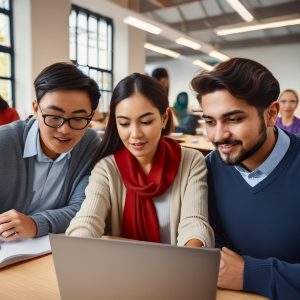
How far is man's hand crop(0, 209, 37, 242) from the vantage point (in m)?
1.05

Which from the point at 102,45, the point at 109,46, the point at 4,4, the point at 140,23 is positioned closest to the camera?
the point at 4,4

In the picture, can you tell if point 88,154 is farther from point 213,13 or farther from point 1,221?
point 213,13

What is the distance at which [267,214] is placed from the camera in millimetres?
1051

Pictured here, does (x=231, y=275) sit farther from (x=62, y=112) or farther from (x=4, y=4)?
(x=4, y=4)

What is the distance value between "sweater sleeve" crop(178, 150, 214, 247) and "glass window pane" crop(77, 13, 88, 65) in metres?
6.00

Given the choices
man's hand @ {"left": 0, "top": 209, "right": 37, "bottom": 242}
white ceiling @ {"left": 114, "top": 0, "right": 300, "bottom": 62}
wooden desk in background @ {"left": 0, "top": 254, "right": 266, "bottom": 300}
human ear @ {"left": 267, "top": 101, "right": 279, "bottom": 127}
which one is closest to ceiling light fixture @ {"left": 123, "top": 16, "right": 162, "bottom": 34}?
white ceiling @ {"left": 114, "top": 0, "right": 300, "bottom": 62}

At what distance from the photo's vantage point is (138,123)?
1.20 m

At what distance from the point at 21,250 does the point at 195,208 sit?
0.59 meters

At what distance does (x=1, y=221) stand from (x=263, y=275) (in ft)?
2.74

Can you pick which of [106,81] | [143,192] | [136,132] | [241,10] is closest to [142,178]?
[143,192]

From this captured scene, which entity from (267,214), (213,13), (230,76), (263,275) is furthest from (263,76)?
(213,13)

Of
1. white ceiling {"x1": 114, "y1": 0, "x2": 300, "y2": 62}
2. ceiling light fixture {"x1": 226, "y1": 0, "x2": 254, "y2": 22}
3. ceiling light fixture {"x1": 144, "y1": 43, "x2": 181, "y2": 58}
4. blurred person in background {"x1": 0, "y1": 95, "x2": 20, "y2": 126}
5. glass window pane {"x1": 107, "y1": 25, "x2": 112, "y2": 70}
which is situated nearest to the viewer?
blurred person in background {"x1": 0, "y1": 95, "x2": 20, "y2": 126}

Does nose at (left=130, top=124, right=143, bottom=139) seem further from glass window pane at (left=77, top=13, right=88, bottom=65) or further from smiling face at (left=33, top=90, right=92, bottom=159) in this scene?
glass window pane at (left=77, top=13, right=88, bottom=65)

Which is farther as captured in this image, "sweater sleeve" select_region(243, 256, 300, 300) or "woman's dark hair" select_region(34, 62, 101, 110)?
"woman's dark hair" select_region(34, 62, 101, 110)
